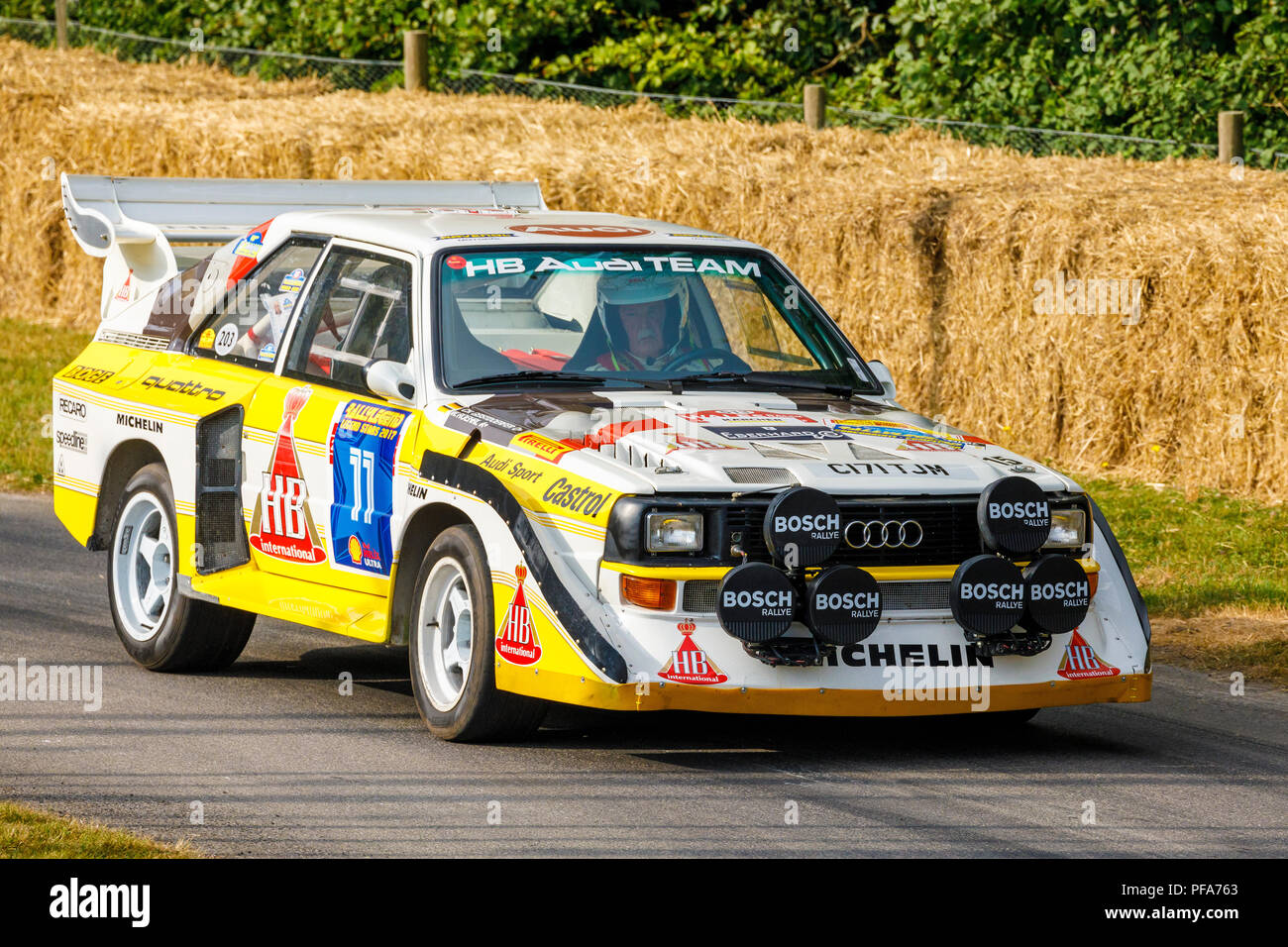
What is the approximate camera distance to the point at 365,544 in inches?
310

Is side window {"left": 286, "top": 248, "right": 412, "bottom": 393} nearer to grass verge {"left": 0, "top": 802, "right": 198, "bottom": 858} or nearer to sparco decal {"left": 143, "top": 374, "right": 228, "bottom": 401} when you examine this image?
sparco decal {"left": 143, "top": 374, "right": 228, "bottom": 401}

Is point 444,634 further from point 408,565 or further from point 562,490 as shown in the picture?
point 562,490

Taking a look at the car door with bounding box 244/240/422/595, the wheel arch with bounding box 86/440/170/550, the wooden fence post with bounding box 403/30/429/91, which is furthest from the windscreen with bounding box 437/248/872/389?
the wooden fence post with bounding box 403/30/429/91

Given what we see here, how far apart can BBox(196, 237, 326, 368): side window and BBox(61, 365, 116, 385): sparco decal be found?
0.59m

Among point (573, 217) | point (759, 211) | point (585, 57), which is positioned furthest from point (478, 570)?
point (585, 57)

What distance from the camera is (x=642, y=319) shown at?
827cm

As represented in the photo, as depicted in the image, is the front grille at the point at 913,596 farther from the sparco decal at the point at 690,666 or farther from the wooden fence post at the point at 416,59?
the wooden fence post at the point at 416,59

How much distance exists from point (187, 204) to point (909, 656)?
5.41 meters

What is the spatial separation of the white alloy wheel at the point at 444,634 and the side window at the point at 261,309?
163 centimetres

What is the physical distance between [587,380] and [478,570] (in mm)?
1102

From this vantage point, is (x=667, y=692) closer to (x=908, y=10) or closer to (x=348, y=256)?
(x=348, y=256)

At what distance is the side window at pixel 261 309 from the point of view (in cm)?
869

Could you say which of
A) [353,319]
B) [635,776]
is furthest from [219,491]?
[635,776]

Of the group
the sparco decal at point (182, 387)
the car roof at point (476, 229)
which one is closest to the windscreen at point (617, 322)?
the car roof at point (476, 229)
